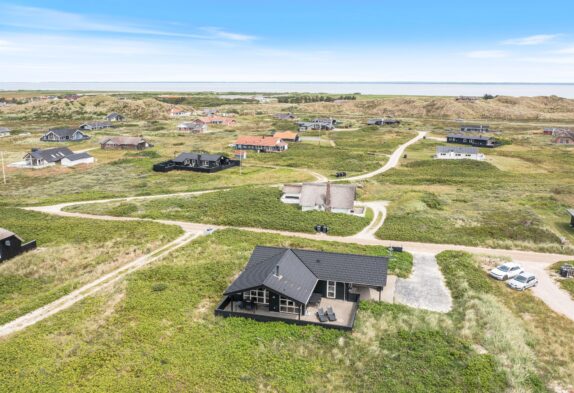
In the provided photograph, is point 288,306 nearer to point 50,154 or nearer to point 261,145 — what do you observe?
point 50,154

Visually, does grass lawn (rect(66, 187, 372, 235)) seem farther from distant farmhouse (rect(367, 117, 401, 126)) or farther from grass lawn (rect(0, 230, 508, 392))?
distant farmhouse (rect(367, 117, 401, 126))

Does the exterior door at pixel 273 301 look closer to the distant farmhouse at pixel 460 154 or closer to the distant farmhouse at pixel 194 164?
the distant farmhouse at pixel 194 164

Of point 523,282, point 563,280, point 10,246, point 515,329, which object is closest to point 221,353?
point 515,329

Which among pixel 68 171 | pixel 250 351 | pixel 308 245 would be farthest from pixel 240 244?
pixel 68 171

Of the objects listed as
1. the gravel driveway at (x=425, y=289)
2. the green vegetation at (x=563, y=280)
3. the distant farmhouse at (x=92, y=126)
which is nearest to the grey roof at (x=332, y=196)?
the gravel driveway at (x=425, y=289)

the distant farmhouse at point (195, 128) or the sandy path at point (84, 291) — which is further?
the distant farmhouse at point (195, 128)

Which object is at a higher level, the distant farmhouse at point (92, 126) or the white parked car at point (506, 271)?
the distant farmhouse at point (92, 126)
